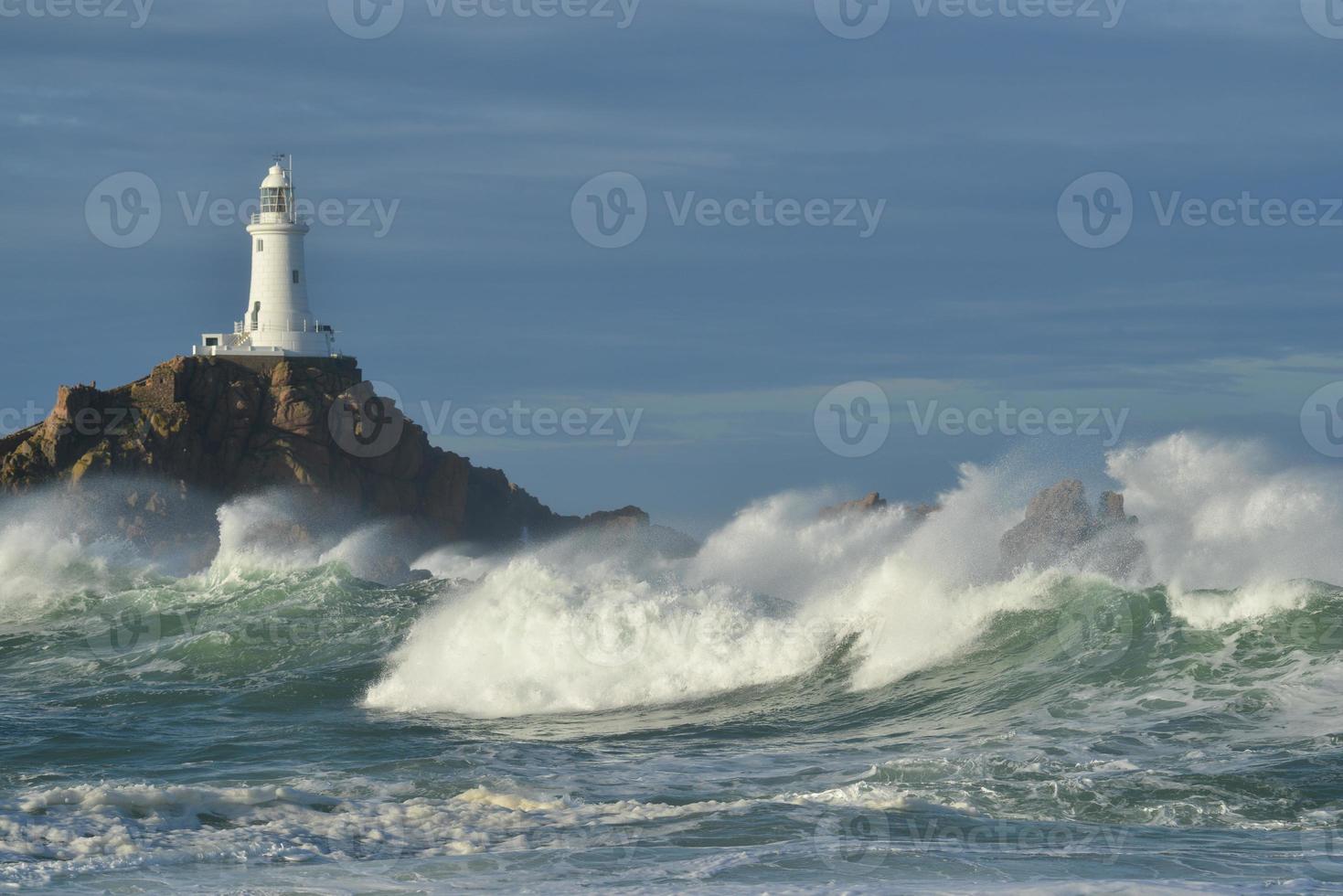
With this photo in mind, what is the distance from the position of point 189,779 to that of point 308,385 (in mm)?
45084

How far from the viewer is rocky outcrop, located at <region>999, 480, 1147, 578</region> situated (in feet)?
87.8

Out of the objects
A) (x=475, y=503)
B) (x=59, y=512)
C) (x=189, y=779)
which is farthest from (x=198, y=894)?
(x=475, y=503)

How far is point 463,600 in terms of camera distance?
26844 millimetres

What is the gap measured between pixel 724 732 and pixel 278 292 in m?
48.9

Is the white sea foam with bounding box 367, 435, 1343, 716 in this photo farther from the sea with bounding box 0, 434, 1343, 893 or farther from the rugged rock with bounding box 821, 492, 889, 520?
the rugged rock with bounding box 821, 492, 889, 520

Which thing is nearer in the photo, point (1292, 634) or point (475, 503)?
point (1292, 634)

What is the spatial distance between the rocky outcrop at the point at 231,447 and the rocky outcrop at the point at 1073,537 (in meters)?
29.3

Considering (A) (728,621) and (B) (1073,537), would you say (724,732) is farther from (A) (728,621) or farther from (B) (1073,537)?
(B) (1073,537)

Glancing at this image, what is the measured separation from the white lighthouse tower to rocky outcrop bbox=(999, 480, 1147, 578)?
113 feet

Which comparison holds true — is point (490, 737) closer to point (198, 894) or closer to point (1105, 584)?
point (198, 894)

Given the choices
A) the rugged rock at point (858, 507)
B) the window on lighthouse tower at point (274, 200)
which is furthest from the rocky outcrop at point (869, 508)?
the window on lighthouse tower at point (274, 200)

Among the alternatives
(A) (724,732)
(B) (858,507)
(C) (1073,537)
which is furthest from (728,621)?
(B) (858,507)

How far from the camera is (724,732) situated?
19875mm

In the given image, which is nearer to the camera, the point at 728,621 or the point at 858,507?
the point at 728,621
